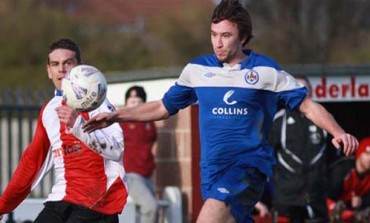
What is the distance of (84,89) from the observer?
27.3 ft

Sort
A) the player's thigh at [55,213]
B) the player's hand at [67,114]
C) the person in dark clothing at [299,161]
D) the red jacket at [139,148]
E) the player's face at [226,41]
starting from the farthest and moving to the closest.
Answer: the red jacket at [139,148] < the person in dark clothing at [299,161] < the player's thigh at [55,213] < the player's face at [226,41] < the player's hand at [67,114]

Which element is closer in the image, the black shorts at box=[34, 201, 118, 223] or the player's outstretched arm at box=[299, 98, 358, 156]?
the player's outstretched arm at box=[299, 98, 358, 156]

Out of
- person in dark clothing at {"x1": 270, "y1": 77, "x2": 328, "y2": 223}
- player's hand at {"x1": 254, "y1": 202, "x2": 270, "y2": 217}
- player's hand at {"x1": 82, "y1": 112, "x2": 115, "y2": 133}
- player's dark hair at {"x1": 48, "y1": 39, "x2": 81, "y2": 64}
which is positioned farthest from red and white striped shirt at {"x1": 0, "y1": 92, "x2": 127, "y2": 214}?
player's hand at {"x1": 254, "y1": 202, "x2": 270, "y2": 217}

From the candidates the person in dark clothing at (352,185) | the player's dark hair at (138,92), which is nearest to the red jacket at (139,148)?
the player's dark hair at (138,92)

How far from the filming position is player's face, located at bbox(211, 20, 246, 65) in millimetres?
8656

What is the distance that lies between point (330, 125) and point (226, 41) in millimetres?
882

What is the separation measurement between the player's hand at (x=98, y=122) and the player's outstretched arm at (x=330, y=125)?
4.23 ft

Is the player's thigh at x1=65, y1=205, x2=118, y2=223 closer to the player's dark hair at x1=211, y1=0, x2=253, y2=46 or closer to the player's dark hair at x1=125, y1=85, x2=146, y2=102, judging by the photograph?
the player's dark hair at x1=211, y1=0, x2=253, y2=46

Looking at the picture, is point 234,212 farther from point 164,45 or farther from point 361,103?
point 164,45

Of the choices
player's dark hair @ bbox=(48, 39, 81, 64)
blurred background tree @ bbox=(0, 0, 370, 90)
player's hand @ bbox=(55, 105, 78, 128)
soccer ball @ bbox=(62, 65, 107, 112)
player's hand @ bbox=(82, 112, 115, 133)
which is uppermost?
blurred background tree @ bbox=(0, 0, 370, 90)

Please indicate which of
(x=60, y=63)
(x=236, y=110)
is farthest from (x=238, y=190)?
(x=60, y=63)

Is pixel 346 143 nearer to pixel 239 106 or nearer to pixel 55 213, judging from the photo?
pixel 239 106

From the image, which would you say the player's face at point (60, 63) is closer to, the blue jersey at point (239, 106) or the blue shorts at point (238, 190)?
the blue jersey at point (239, 106)

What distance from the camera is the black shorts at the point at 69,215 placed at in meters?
8.94
